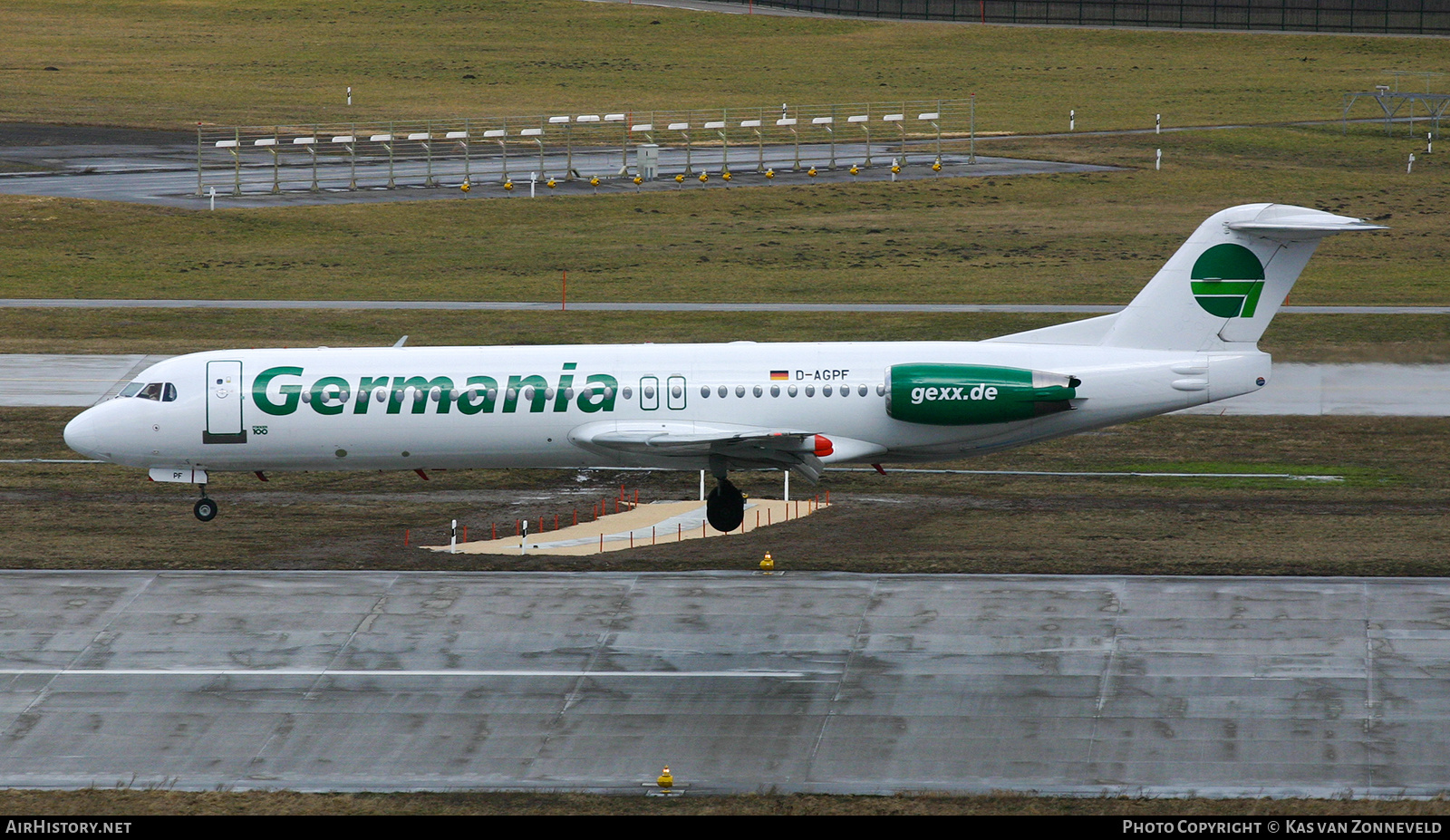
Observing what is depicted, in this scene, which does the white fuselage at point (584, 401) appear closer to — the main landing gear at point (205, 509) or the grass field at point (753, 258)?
the main landing gear at point (205, 509)

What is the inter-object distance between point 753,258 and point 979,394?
35.5 metres

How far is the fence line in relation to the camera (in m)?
83.6

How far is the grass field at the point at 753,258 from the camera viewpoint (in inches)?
1460

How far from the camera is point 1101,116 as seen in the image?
96750 millimetres

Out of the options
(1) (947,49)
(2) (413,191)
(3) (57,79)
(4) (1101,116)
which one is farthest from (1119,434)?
(3) (57,79)

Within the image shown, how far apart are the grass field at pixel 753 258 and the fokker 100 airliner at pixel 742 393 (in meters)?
2.71

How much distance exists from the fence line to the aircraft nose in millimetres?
44936

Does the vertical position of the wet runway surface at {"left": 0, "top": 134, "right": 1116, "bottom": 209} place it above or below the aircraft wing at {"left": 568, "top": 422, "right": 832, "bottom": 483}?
above

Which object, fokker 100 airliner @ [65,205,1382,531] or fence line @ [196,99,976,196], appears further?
fence line @ [196,99,976,196]

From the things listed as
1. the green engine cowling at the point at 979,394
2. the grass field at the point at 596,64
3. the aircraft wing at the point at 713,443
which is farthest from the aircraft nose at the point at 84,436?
the grass field at the point at 596,64

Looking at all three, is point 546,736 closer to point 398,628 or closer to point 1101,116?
point 398,628

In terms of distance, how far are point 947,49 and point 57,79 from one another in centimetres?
6050

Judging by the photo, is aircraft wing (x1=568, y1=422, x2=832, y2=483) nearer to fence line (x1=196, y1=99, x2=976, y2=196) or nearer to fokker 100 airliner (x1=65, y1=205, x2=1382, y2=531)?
fokker 100 airliner (x1=65, y1=205, x2=1382, y2=531)

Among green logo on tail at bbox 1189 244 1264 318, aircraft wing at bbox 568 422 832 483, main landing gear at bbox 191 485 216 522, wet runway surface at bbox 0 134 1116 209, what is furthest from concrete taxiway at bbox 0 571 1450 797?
wet runway surface at bbox 0 134 1116 209
